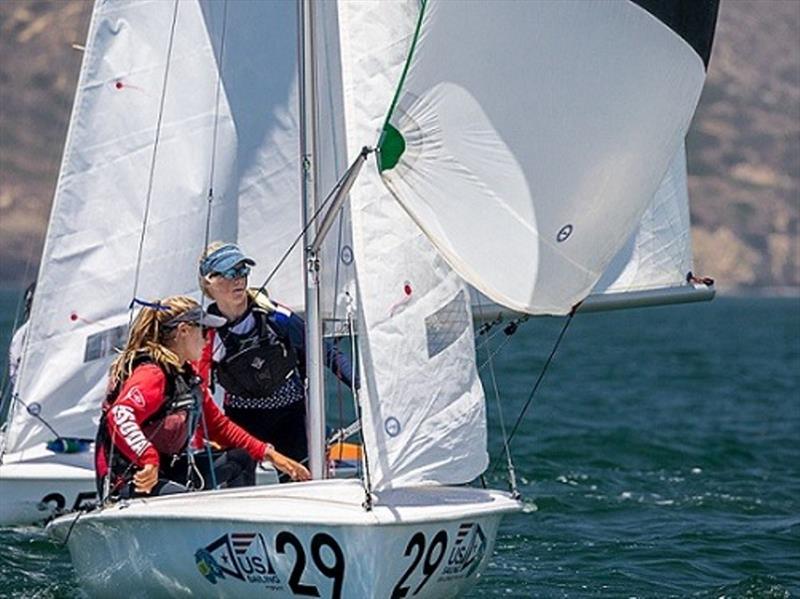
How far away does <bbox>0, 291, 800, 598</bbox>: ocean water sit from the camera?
1116 centimetres

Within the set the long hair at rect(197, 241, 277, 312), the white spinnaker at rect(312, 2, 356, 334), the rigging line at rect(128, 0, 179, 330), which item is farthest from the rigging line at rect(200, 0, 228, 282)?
the long hair at rect(197, 241, 277, 312)

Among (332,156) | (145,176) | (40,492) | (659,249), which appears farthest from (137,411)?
(145,176)

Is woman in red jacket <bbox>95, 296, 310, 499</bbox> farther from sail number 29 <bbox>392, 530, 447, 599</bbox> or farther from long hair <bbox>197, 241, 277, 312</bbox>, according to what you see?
sail number 29 <bbox>392, 530, 447, 599</bbox>

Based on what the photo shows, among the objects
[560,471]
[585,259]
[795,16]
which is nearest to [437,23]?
[585,259]

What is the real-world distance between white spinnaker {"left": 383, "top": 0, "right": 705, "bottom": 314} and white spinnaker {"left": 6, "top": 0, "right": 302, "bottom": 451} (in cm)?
521

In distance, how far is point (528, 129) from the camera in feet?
27.1

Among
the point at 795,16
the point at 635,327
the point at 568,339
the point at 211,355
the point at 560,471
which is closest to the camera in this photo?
the point at 211,355

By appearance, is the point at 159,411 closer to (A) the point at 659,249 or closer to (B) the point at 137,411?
(B) the point at 137,411

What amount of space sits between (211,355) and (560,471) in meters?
7.94

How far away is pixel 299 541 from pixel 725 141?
127724 mm

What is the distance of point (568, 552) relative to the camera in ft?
40.1

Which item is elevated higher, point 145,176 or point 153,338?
point 145,176

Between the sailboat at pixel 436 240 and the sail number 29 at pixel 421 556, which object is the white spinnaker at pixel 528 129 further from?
the sail number 29 at pixel 421 556

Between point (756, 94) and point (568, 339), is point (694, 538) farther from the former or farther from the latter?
point (756, 94)
